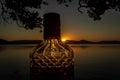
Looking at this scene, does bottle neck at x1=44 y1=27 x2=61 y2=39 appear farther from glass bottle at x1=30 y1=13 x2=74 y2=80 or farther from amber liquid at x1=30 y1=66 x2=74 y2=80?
amber liquid at x1=30 y1=66 x2=74 y2=80

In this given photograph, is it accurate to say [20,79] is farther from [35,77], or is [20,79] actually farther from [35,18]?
[35,77]

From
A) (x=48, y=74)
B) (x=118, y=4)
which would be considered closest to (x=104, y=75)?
(x=118, y=4)

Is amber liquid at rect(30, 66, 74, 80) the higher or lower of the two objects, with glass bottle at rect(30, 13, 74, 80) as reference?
lower

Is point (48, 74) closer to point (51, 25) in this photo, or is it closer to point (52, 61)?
point (52, 61)

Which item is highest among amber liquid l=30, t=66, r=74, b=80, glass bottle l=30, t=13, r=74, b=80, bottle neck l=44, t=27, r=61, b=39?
bottle neck l=44, t=27, r=61, b=39

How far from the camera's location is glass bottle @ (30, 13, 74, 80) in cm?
191

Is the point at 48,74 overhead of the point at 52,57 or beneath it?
beneath

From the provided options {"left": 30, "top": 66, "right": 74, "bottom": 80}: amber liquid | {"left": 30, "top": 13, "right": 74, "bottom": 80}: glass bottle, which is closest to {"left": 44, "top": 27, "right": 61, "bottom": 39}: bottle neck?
{"left": 30, "top": 13, "right": 74, "bottom": 80}: glass bottle

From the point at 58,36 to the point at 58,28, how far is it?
6cm

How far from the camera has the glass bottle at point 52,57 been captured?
75.1 inches

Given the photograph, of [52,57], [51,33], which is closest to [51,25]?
[51,33]

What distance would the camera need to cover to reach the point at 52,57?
1912 millimetres

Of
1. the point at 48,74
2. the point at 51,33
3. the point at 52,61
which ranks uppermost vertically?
the point at 51,33

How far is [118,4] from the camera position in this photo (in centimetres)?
475
